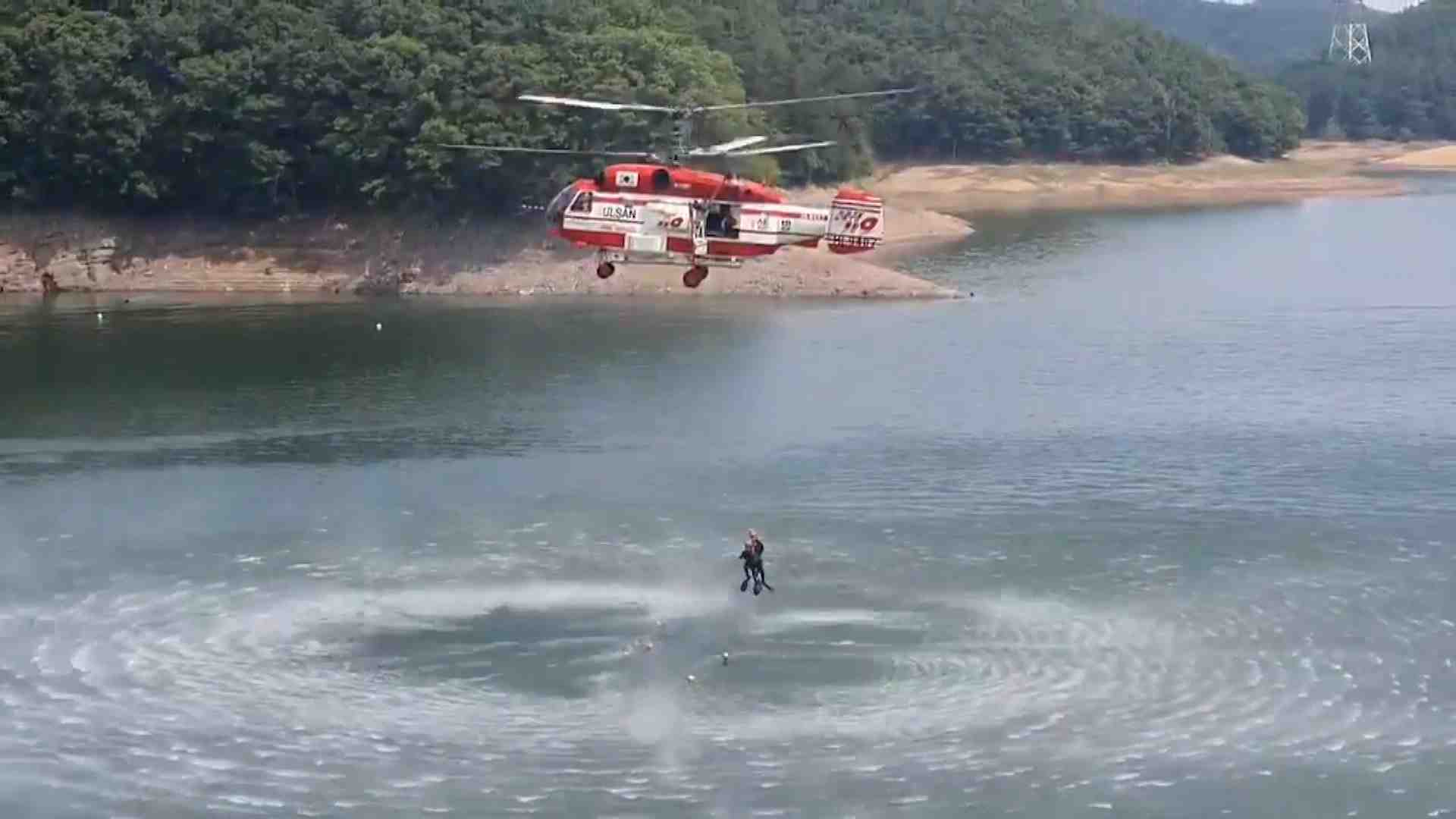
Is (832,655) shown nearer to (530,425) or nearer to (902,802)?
(902,802)

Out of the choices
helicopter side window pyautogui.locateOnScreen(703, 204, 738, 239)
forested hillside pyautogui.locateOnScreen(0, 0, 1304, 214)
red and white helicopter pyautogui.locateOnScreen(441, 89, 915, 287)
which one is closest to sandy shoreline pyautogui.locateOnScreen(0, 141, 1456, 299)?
forested hillside pyautogui.locateOnScreen(0, 0, 1304, 214)

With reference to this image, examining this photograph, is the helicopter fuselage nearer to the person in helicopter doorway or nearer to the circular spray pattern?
the person in helicopter doorway

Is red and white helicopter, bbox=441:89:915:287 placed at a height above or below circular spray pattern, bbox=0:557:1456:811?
above

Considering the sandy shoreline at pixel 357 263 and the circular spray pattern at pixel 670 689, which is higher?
the sandy shoreline at pixel 357 263

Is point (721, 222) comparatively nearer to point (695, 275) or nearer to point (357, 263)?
point (695, 275)

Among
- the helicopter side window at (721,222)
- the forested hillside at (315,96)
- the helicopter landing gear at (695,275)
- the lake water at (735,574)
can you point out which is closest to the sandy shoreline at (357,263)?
the forested hillside at (315,96)

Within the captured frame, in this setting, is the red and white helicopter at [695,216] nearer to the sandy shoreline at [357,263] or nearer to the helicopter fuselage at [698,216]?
the helicopter fuselage at [698,216]

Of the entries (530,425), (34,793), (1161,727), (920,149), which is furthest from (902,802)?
(920,149)
